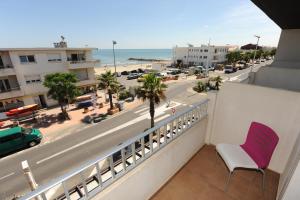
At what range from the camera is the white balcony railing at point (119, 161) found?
1.73 meters

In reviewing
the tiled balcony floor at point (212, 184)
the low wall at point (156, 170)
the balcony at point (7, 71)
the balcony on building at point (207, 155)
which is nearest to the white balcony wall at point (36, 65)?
the balcony at point (7, 71)

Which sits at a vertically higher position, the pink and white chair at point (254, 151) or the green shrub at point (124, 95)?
the pink and white chair at point (254, 151)

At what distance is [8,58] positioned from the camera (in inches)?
623

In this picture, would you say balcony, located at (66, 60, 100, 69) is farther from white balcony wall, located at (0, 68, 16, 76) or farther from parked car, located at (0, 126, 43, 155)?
parked car, located at (0, 126, 43, 155)

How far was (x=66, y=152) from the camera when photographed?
10.5 metres

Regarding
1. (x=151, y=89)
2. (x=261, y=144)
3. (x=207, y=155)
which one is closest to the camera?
(x=261, y=144)

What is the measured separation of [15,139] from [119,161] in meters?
11.9

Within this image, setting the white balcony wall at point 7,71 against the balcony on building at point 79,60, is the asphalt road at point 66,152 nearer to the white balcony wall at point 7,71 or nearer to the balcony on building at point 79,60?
the balcony on building at point 79,60

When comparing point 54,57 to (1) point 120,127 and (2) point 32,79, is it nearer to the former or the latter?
(2) point 32,79

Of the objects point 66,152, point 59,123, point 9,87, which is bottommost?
point 59,123

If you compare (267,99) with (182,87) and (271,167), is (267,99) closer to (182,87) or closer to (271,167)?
(271,167)

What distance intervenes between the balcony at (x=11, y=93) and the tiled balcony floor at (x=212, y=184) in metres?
19.6

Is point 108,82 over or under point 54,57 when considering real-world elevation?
under

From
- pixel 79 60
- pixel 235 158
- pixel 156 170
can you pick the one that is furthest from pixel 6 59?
pixel 235 158
